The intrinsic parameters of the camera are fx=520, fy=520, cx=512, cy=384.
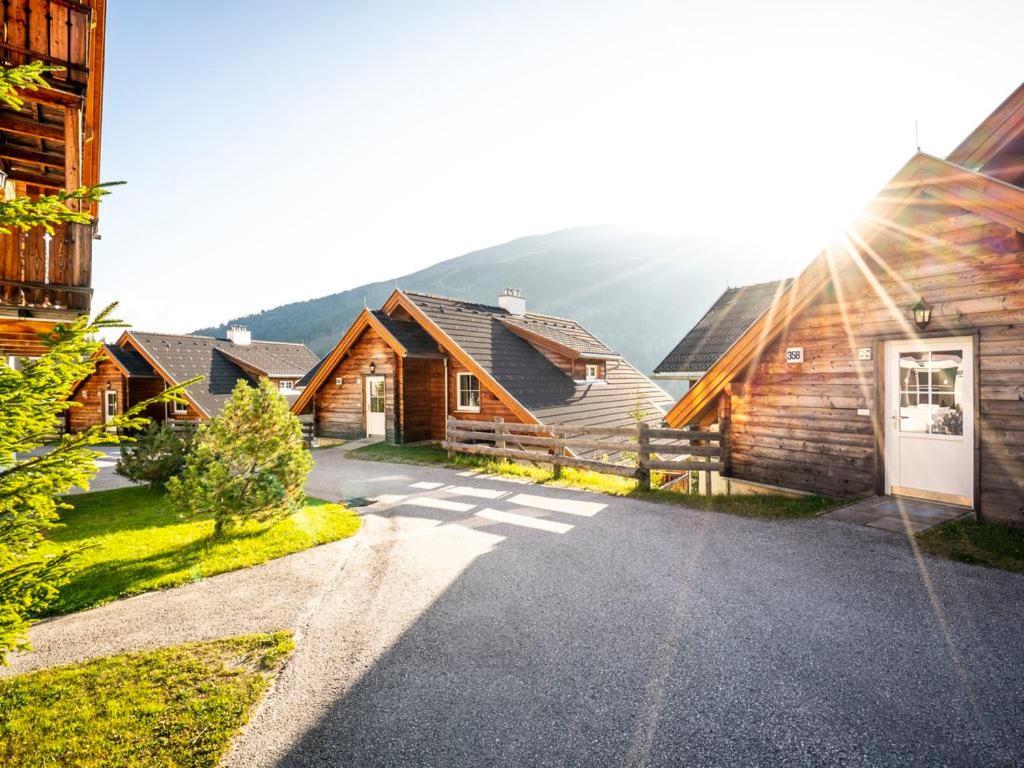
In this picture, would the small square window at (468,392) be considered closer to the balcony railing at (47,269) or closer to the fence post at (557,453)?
the fence post at (557,453)

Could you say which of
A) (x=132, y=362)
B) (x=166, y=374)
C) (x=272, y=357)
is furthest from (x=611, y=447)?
(x=272, y=357)

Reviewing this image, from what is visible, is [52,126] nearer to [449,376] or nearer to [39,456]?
[39,456]

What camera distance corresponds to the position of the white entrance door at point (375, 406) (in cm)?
1808

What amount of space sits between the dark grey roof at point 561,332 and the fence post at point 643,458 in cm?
831

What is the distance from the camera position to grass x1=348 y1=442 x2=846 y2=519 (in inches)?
312

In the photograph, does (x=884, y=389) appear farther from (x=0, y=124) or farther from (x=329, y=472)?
(x=0, y=124)

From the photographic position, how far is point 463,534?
7301 millimetres

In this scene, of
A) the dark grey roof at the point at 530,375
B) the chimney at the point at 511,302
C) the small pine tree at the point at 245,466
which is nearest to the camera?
the small pine tree at the point at 245,466

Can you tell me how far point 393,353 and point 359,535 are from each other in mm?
10479

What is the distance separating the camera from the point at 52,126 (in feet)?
30.5

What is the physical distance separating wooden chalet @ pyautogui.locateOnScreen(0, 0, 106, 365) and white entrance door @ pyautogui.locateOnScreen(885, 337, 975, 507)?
38.1ft

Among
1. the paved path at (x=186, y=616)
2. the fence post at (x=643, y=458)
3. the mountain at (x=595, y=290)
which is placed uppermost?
the mountain at (x=595, y=290)

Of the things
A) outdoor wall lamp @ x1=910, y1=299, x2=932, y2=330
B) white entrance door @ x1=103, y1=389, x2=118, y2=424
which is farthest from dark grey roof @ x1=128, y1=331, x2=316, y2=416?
outdoor wall lamp @ x1=910, y1=299, x2=932, y2=330

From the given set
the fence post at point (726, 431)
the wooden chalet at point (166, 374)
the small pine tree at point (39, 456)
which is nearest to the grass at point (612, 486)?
the fence post at point (726, 431)
